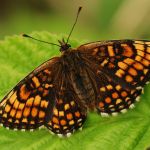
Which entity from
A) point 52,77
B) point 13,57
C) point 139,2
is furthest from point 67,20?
point 52,77

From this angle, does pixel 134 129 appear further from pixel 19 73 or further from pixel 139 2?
pixel 139 2

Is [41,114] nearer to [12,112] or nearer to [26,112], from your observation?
[26,112]

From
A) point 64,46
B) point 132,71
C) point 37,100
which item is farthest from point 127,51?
point 37,100

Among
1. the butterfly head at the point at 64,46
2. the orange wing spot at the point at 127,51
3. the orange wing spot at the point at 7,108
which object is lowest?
the orange wing spot at the point at 7,108

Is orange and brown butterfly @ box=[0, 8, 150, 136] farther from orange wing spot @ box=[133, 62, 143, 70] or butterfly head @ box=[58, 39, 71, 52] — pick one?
butterfly head @ box=[58, 39, 71, 52]

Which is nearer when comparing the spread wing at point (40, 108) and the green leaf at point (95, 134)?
the spread wing at point (40, 108)

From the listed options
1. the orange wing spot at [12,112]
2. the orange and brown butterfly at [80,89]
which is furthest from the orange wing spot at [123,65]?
the orange wing spot at [12,112]

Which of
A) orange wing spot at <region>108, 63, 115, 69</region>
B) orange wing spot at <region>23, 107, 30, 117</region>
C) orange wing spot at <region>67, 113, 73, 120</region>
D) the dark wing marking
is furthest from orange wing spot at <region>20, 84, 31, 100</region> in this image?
orange wing spot at <region>108, 63, 115, 69</region>

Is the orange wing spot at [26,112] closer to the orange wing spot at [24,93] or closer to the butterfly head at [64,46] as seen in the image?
the orange wing spot at [24,93]
